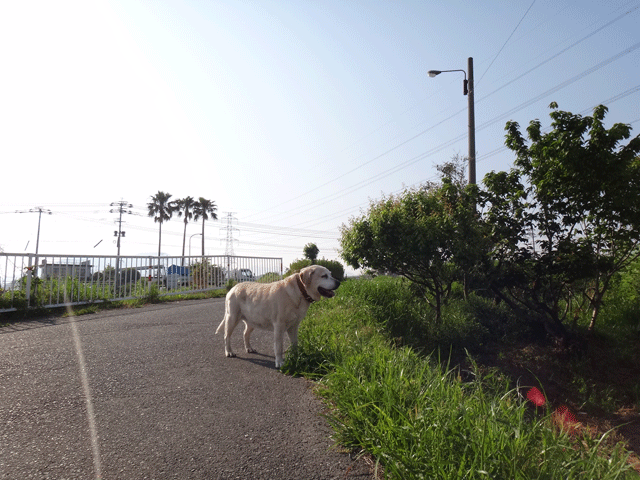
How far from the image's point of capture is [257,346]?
6.67 meters

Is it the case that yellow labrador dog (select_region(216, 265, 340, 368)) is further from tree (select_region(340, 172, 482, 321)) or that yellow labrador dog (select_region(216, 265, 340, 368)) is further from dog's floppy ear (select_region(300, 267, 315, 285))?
tree (select_region(340, 172, 482, 321))

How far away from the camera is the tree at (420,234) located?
859 centimetres

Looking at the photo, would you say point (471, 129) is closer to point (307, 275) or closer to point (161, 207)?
point (307, 275)

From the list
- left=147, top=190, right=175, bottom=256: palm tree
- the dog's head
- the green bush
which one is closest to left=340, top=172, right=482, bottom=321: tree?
the dog's head

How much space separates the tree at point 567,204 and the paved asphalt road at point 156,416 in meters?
5.65

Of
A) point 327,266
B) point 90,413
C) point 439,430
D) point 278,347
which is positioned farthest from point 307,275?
point 327,266

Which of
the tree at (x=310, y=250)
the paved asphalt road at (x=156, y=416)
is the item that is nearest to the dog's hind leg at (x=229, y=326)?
the paved asphalt road at (x=156, y=416)

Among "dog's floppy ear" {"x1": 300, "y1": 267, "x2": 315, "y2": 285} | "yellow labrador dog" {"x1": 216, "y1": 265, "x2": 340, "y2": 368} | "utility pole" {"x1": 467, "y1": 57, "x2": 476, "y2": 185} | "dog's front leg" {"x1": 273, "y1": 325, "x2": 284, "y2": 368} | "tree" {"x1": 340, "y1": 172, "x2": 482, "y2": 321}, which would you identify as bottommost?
"dog's front leg" {"x1": 273, "y1": 325, "x2": 284, "y2": 368}

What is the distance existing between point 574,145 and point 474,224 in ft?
7.08

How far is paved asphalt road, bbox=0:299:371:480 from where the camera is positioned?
9.09 ft

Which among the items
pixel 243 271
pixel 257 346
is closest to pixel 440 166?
pixel 243 271

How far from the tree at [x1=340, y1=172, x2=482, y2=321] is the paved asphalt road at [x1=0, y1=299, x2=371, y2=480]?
3.62 meters

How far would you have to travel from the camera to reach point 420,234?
27.9ft

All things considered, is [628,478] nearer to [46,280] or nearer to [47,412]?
[47,412]
